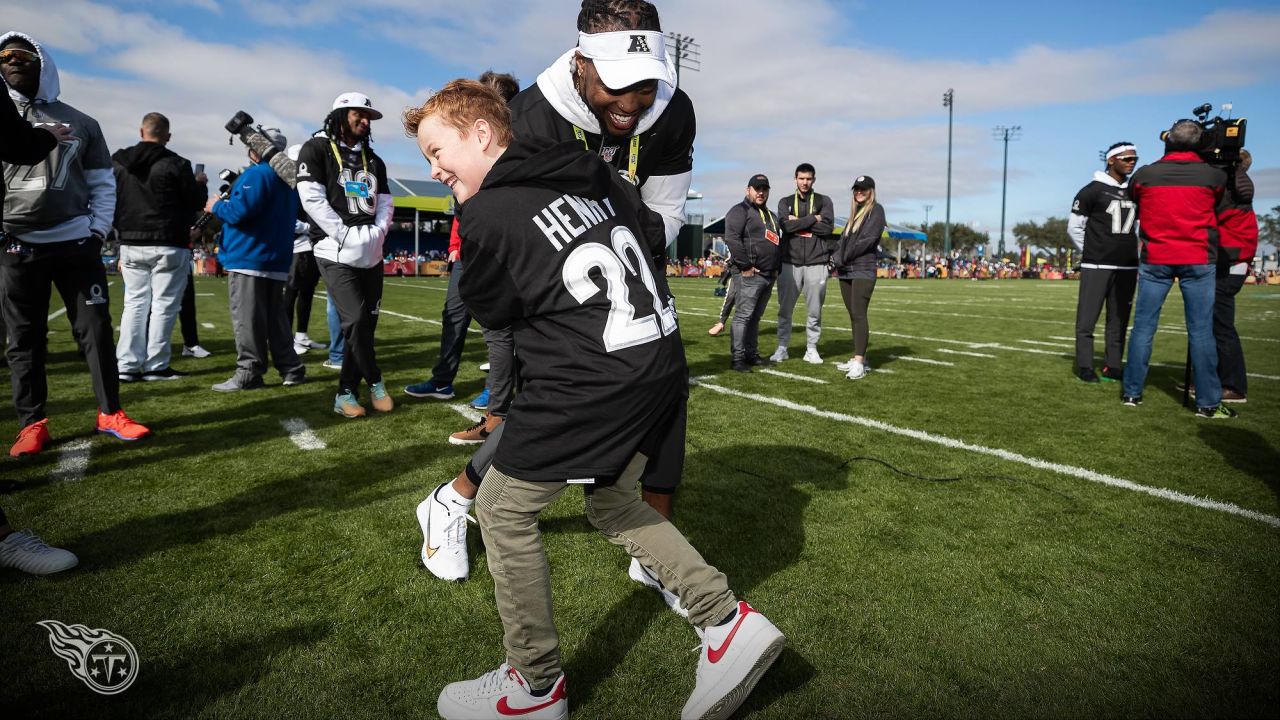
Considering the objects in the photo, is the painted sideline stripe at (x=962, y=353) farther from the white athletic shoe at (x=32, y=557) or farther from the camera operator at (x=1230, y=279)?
the white athletic shoe at (x=32, y=557)

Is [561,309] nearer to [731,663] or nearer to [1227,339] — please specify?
[731,663]

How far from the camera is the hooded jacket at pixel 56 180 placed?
12.9 feet

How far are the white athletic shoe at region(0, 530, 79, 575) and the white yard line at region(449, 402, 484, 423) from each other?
2769mm

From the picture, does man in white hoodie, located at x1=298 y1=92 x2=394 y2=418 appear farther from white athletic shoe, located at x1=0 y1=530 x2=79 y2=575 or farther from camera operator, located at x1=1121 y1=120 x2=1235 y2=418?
camera operator, located at x1=1121 y1=120 x2=1235 y2=418

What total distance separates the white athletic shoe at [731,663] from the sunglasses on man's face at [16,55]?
4.75 meters

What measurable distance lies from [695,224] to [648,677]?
54499 millimetres

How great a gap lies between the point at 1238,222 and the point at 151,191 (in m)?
9.98

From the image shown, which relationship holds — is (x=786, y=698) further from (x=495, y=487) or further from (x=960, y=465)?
(x=960, y=465)

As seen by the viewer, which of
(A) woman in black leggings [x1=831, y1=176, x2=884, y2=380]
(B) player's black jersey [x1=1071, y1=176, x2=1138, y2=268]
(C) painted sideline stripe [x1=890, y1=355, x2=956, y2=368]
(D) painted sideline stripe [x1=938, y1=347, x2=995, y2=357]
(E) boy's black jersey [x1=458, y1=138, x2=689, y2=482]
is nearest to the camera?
(E) boy's black jersey [x1=458, y1=138, x2=689, y2=482]

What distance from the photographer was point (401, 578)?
279 centimetres

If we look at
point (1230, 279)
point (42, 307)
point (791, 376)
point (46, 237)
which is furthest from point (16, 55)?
point (1230, 279)

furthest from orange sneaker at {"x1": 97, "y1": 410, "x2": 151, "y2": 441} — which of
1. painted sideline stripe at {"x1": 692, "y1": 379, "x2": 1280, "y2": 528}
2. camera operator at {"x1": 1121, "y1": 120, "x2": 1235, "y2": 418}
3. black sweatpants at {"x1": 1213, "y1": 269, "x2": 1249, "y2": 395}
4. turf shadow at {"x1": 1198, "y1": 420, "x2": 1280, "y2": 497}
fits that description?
black sweatpants at {"x1": 1213, "y1": 269, "x2": 1249, "y2": 395}

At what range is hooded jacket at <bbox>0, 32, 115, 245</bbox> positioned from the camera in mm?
3945

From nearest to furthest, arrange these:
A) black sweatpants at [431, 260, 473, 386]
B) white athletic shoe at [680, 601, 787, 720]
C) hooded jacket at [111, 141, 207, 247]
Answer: white athletic shoe at [680, 601, 787, 720] < black sweatpants at [431, 260, 473, 386] < hooded jacket at [111, 141, 207, 247]
